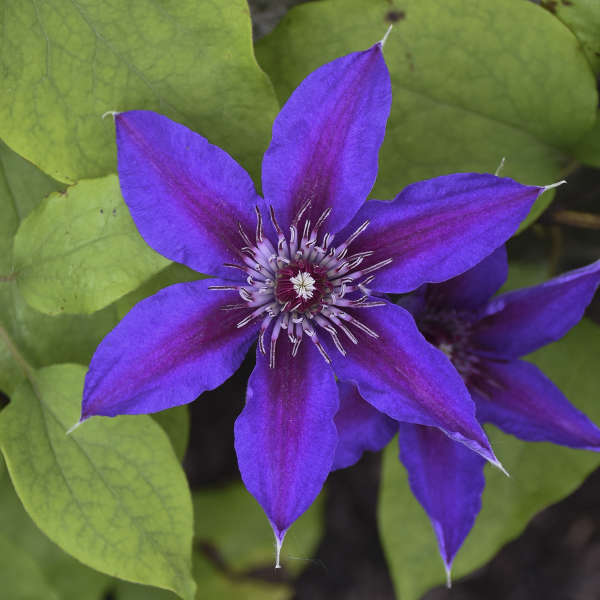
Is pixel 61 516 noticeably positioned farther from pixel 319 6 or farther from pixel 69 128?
pixel 319 6

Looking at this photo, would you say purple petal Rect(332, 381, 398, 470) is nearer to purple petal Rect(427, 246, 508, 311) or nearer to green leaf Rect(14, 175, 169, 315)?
purple petal Rect(427, 246, 508, 311)

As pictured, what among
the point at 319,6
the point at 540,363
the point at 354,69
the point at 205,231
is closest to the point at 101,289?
the point at 205,231

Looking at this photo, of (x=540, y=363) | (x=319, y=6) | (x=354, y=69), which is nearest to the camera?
(x=354, y=69)

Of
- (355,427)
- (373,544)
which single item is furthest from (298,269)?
(373,544)

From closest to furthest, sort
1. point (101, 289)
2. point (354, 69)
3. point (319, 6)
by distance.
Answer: point (354, 69) < point (101, 289) < point (319, 6)

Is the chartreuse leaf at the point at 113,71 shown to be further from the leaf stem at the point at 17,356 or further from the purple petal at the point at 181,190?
the leaf stem at the point at 17,356

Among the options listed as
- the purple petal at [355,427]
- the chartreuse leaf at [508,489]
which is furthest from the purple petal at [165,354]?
the chartreuse leaf at [508,489]

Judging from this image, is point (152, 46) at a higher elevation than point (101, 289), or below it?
higher
